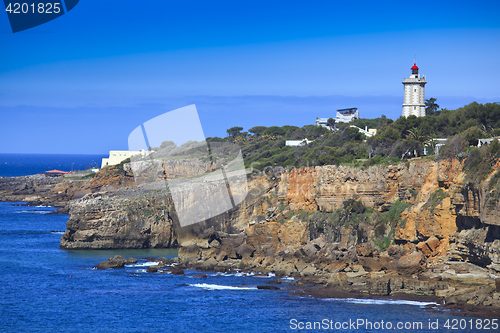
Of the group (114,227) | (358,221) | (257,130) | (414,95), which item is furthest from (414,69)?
(257,130)

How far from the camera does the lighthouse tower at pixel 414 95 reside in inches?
2827

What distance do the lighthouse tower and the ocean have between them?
102ft

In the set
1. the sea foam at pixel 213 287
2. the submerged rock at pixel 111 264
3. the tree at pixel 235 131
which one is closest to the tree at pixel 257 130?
the tree at pixel 235 131

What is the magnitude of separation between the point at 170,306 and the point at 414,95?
41500 millimetres

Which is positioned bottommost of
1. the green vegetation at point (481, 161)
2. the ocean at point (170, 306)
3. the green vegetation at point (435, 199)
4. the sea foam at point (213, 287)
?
the ocean at point (170, 306)

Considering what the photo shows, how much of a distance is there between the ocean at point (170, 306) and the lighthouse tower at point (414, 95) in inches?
1229

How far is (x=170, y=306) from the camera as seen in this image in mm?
43094

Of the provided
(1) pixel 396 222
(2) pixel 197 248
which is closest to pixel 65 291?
(2) pixel 197 248

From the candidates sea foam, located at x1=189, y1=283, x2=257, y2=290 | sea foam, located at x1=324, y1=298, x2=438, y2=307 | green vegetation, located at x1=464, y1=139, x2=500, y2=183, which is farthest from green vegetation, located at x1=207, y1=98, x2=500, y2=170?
sea foam, located at x1=189, y1=283, x2=257, y2=290

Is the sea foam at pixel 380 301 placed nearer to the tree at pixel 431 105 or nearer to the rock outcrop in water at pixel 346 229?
the rock outcrop in water at pixel 346 229

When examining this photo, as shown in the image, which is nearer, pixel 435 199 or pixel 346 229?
pixel 435 199

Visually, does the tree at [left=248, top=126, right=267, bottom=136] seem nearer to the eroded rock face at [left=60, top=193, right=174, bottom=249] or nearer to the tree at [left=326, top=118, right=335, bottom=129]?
the tree at [left=326, top=118, right=335, bottom=129]

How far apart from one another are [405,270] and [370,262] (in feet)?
9.59

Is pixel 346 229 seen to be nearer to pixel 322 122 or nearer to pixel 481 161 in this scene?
pixel 481 161
